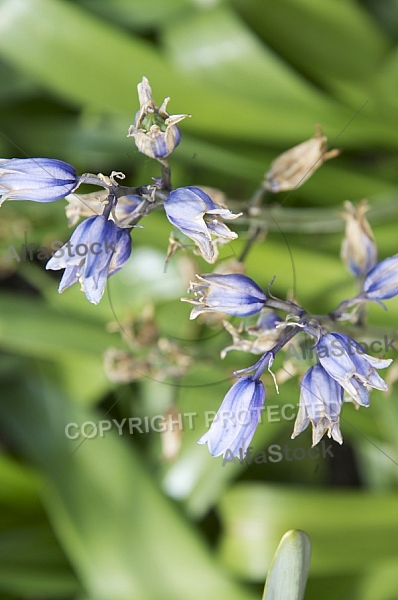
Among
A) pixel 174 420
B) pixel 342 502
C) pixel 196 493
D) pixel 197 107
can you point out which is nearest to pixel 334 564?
pixel 342 502

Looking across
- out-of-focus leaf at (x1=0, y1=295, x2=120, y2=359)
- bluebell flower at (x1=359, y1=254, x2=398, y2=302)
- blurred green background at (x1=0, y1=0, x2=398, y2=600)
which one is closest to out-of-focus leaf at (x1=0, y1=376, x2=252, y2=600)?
blurred green background at (x1=0, y1=0, x2=398, y2=600)

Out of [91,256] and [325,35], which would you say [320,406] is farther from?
[325,35]

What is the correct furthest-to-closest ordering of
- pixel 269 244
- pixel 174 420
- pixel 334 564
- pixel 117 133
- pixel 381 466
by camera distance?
pixel 117 133 < pixel 381 466 < pixel 269 244 < pixel 334 564 < pixel 174 420

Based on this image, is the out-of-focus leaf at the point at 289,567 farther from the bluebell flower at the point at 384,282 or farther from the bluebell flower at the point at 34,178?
the bluebell flower at the point at 34,178

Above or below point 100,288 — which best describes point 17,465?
below

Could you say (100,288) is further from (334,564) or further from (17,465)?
(17,465)

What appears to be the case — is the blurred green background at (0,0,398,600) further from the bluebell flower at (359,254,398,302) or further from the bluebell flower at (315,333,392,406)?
the bluebell flower at (315,333,392,406)

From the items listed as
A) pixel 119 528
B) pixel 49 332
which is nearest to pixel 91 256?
pixel 49 332
